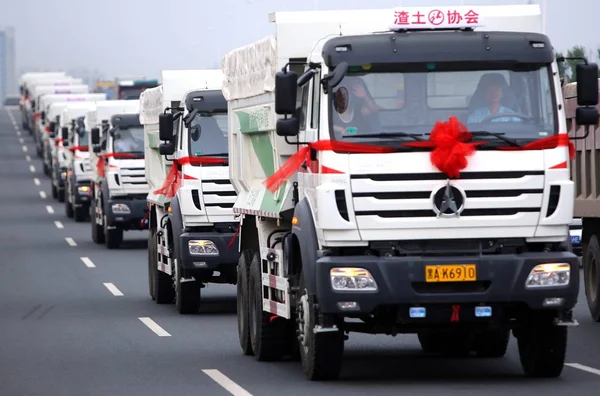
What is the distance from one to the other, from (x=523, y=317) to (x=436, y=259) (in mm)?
991

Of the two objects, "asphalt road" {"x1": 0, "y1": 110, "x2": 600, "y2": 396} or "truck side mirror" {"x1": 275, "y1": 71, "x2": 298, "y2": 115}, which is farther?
"asphalt road" {"x1": 0, "y1": 110, "x2": 600, "y2": 396}

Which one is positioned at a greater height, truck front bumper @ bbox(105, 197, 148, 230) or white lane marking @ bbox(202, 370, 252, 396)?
white lane marking @ bbox(202, 370, 252, 396)

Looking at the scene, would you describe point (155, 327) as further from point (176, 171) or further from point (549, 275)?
point (549, 275)

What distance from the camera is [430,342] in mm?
15555

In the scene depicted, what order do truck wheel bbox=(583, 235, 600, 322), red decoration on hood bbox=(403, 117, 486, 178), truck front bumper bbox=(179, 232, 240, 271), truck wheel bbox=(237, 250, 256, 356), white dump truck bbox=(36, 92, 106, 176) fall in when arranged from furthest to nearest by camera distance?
white dump truck bbox=(36, 92, 106, 176), truck front bumper bbox=(179, 232, 240, 271), truck wheel bbox=(583, 235, 600, 322), truck wheel bbox=(237, 250, 256, 356), red decoration on hood bbox=(403, 117, 486, 178)

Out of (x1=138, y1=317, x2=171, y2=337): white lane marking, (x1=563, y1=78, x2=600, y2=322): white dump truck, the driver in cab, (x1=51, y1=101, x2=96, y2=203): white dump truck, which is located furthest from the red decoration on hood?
(x1=51, y1=101, x2=96, y2=203): white dump truck

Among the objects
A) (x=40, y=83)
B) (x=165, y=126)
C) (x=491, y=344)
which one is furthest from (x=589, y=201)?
(x=40, y=83)

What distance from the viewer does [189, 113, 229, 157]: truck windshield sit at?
2108 centimetres

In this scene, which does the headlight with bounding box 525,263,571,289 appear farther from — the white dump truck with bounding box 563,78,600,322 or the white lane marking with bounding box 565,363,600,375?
the white dump truck with bounding box 563,78,600,322

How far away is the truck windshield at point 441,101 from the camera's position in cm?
1262

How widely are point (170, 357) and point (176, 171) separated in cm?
659

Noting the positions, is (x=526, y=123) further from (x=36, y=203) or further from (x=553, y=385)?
(x=36, y=203)

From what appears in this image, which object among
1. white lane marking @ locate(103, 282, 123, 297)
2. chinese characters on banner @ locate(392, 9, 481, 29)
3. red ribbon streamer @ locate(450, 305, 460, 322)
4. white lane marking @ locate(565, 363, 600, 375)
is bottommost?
white lane marking @ locate(103, 282, 123, 297)

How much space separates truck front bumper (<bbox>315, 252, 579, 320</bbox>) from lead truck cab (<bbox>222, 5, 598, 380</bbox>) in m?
0.01
